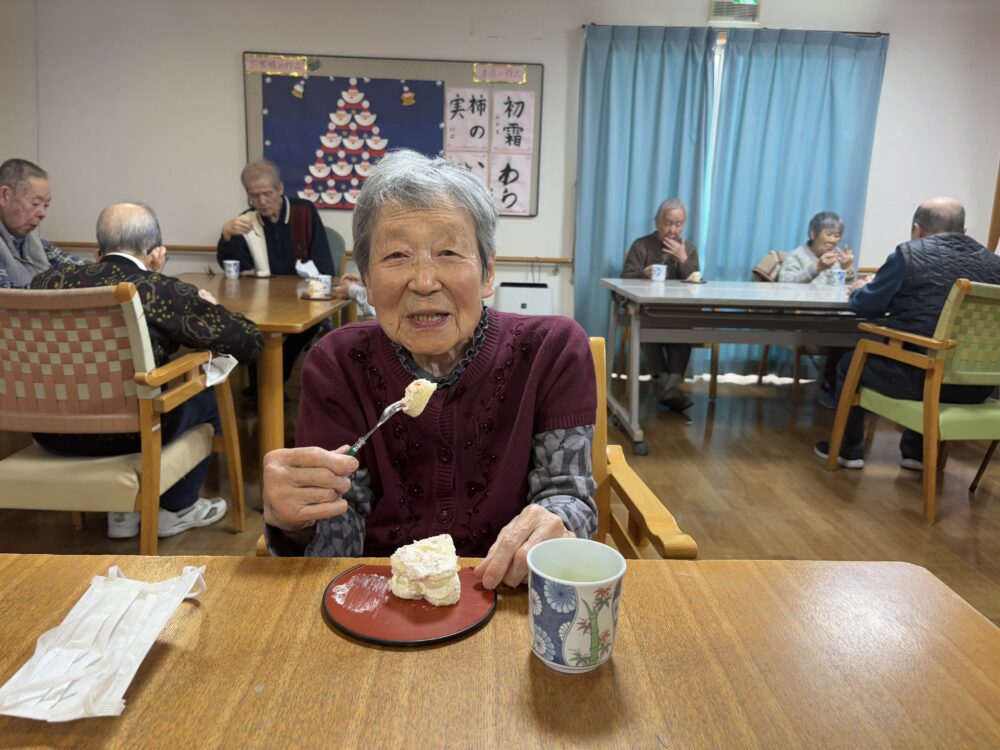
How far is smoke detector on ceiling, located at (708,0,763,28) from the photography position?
447cm

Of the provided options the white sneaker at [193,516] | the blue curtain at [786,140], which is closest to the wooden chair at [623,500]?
the white sneaker at [193,516]

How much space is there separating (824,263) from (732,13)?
1.78 meters

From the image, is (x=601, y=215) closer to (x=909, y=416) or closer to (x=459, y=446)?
(x=909, y=416)

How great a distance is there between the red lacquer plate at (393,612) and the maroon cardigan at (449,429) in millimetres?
294

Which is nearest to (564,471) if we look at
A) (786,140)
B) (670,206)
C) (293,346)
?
(293,346)

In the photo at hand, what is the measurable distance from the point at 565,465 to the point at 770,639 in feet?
1.44

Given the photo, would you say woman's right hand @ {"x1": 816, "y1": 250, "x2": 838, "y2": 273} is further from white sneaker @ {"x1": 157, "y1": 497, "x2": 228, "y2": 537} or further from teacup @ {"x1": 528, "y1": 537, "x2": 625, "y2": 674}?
teacup @ {"x1": 528, "y1": 537, "x2": 625, "y2": 674}

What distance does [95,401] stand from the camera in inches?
70.1

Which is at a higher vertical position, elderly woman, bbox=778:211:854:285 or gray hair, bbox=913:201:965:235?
gray hair, bbox=913:201:965:235

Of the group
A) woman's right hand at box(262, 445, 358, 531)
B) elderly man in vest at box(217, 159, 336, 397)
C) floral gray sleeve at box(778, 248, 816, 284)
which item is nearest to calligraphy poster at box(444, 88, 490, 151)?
elderly man in vest at box(217, 159, 336, 397)

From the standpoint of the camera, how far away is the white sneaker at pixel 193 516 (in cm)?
240

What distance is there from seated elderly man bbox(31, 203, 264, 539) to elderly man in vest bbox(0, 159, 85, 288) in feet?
3.35

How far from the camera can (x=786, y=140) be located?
4844 millimetres

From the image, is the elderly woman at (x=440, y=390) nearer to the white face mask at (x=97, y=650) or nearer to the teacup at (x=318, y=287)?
the white face mask at (x=97, y=650)
